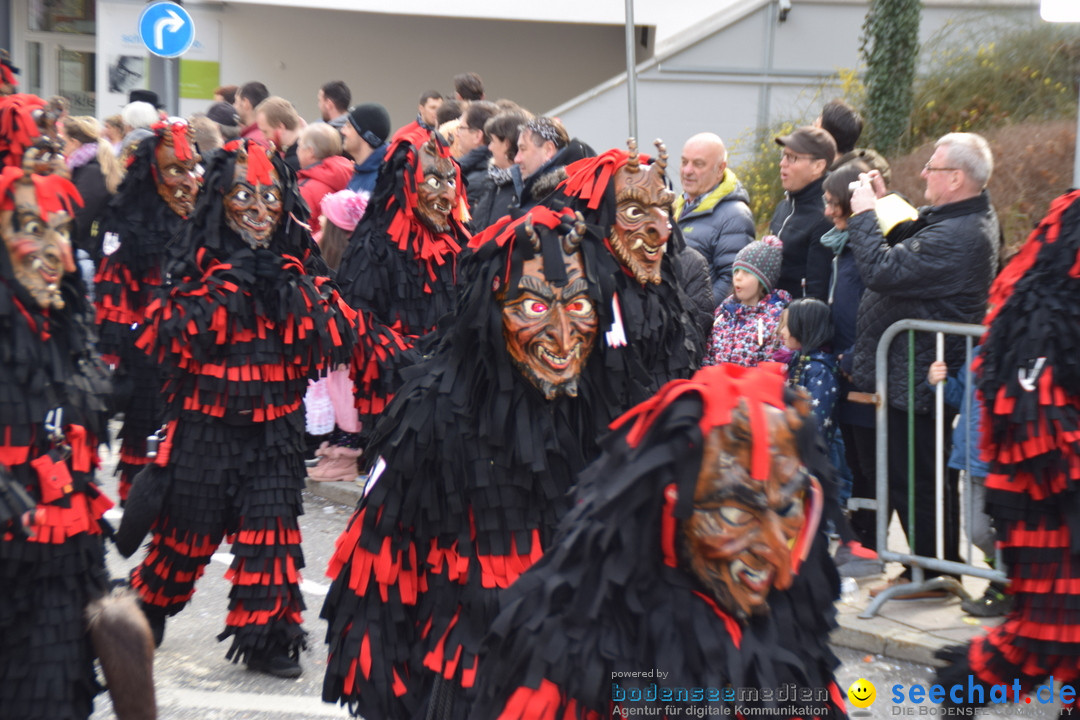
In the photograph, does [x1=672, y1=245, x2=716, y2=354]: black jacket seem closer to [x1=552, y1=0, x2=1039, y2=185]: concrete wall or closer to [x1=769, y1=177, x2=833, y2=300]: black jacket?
[x1=769, y1=177, x2=833, y2=300]: black jacket

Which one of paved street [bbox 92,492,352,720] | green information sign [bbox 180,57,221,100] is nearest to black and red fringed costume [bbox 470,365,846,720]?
paved street [bbox 92,492,352,720]

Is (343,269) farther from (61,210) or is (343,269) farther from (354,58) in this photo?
(354,58)

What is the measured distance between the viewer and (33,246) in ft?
11.1

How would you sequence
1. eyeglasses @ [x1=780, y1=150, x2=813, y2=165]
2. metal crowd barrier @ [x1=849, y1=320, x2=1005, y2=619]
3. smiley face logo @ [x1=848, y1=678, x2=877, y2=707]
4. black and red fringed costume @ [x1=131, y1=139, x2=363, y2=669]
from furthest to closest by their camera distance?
eyeglasses @ [x1=780, y1=150, x2=813, y2=165] < metal crowd barrier @ [x1=849, y1=320, x2=1005, y2=619] < black and red fringed costume @ [x1=131, y1=139, x2=363, y2=669] < smiley face logo @ [x1=848, y1=678, x2=877, y2=707]

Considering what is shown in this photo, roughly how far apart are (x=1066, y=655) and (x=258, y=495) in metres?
2.93

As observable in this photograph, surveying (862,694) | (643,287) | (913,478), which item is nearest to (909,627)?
(913,478)

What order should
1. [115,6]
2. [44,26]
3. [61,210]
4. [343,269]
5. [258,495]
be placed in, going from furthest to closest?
[44,26] → [115,6] → [343,269] → [258,495] → [61,210]

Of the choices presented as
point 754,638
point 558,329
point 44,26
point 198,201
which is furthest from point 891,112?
point 44,26

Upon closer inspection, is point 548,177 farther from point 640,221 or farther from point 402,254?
point 402,254

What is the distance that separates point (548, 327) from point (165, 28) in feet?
26.3

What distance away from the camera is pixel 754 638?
2.23 m

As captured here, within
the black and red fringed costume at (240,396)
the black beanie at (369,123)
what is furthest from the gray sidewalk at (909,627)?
the black beanie at (369,123)

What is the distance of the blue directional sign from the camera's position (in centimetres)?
996

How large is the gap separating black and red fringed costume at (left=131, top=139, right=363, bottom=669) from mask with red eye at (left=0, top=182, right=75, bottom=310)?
127 centimetres
